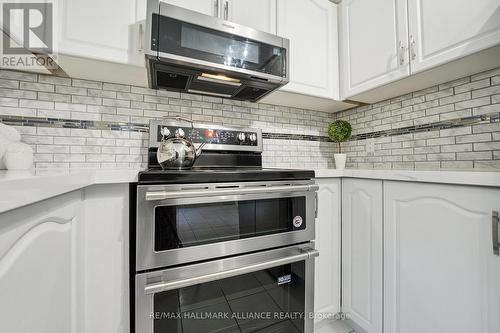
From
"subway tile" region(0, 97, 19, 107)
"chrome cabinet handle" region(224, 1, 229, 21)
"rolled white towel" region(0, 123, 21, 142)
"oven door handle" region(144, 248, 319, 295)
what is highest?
"chrome cabinet handle" region(224, 1, 229, 21)

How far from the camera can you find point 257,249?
1030 millimetres

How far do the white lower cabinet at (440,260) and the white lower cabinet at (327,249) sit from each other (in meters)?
0.31

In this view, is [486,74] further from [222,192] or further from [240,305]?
[240,305]

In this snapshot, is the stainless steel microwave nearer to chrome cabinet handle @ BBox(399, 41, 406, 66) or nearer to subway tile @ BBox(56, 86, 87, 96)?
subway tile @ BBox(56, 86, 87, 96)

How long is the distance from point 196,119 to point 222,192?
0.82m

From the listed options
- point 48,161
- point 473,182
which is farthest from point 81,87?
point 473,182

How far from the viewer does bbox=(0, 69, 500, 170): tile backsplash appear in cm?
119

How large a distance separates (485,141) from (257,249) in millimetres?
1338

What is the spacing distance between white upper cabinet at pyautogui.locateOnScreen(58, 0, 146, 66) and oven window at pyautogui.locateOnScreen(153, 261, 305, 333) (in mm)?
1105

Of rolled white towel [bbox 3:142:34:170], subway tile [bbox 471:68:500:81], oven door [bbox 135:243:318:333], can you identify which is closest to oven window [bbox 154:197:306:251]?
oven door [bbox 135:243:318:333]

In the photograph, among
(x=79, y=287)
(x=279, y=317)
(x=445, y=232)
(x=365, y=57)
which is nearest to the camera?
(x=79, y=287)

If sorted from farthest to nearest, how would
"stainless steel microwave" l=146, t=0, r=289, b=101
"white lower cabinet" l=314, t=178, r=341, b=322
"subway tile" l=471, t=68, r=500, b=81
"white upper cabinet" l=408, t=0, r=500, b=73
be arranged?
"white lower cabinet" l=314, t=178, r=341, b=322, "subway tile" l=471, t=68, r=500, b=81, "stainless steel microwave" l=146, t=0, r=289, b=101, "white upper cabinet" l=408, t=0, r=500, b=73

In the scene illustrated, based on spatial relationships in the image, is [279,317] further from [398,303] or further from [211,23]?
[211,23]

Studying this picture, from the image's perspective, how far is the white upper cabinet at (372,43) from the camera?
4.19 feet
